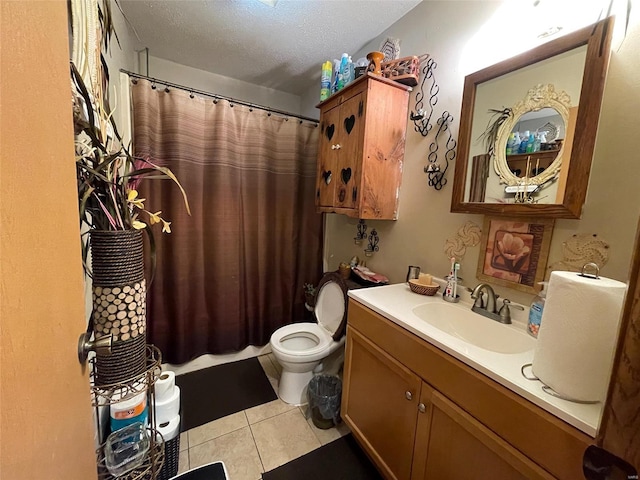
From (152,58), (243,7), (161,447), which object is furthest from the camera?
(152,58)

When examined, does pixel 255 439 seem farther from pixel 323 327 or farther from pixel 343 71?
pixel 343 71

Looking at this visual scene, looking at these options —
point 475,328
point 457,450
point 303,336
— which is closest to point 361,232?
point 303,336

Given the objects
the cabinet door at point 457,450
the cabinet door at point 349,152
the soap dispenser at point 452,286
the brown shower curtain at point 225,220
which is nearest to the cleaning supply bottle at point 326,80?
the cabinet door at point 349,152

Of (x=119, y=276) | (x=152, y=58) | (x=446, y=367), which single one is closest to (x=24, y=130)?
(x=119, y=276)

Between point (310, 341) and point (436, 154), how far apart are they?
1444 mm

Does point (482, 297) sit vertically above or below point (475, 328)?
above

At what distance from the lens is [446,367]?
34.6 inches

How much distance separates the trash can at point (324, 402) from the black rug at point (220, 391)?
0.32 meters

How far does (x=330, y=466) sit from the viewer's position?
1.30 metres

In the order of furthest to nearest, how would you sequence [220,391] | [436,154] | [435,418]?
[220,391] < [436,154] < [435,418]

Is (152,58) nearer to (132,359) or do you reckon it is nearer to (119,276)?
(119,276)

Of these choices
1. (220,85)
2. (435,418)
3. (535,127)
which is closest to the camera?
(435,418)

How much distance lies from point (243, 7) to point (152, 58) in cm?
104

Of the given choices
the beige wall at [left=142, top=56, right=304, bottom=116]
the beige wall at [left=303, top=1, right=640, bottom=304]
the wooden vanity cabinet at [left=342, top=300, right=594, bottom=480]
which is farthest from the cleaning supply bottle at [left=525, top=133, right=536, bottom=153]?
the beige wall at [left=142, top=56, right=304, bottom=116]
